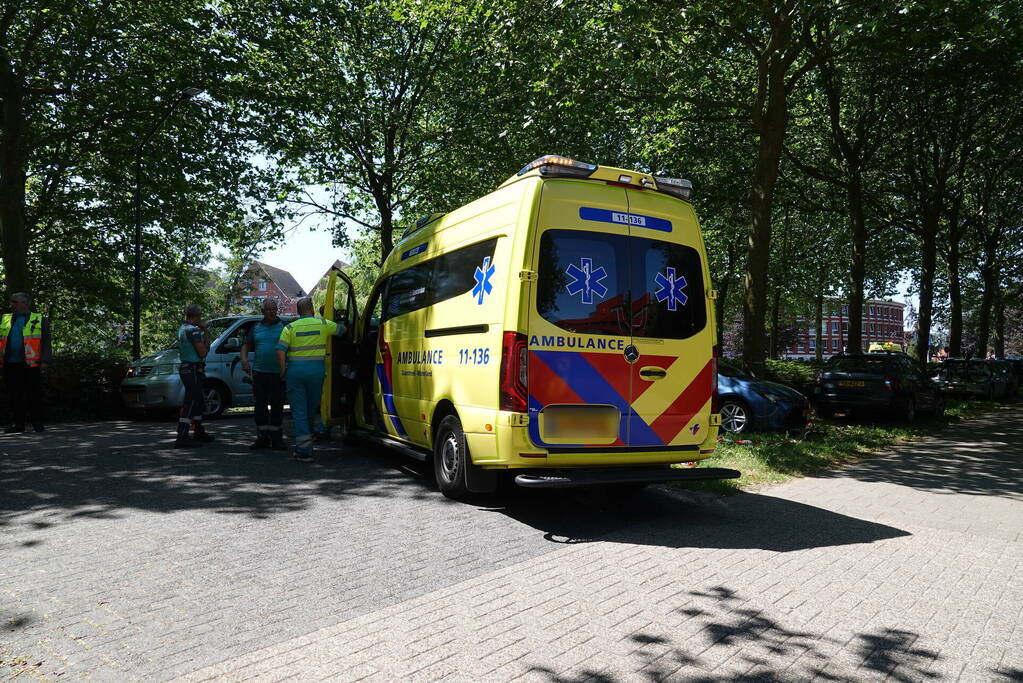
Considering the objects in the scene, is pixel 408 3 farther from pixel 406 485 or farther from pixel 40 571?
pixel 40 571

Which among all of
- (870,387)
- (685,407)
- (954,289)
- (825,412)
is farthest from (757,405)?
(954,289)

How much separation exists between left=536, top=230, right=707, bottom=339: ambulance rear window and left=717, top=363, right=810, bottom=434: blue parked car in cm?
581

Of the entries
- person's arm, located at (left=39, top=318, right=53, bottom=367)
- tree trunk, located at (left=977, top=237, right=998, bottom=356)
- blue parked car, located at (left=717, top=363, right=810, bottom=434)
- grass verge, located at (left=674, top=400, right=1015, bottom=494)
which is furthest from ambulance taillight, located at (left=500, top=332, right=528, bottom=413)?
tree trunk, located at (left=977, top=237, right=998, bottom=356)

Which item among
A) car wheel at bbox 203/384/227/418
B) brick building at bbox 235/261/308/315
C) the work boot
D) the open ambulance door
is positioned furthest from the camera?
brick building at bbox 235/261/308/315

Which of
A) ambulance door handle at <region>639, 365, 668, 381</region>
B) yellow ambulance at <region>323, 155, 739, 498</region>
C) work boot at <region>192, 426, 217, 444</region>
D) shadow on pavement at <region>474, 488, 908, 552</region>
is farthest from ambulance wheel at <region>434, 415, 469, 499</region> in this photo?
work boot at <region>192, 426, 217, 444</region>

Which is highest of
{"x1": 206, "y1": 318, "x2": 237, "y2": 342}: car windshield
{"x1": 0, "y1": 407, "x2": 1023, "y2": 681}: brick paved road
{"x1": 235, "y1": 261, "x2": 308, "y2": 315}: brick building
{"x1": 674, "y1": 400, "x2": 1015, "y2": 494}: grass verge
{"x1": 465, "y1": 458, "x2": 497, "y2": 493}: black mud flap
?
{"x1": 235, "y1": 261, "x2": 308, "y2": 315}: brick building

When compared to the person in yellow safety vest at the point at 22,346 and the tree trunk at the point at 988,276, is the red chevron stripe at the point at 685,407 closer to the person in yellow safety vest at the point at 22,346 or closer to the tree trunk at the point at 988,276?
the person in yellow safety vest at the point at 22,346

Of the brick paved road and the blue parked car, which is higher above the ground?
the blue parked car

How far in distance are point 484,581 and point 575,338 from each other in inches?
82.0

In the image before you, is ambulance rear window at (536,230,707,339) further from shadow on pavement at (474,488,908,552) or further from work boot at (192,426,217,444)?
work boot at (192,426,217,444)

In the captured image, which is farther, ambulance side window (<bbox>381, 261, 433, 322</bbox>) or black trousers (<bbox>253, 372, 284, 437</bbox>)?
black trousers (<bbox>253, 372, 284, 437</bbox>)

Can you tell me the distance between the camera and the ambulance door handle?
19.7ft

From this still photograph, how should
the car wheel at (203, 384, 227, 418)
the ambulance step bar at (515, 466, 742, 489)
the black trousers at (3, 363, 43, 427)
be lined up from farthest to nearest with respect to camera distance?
the car wheel at (203, 384, 227, 418) < the black trousers at (3, 363, 43, 427) < the ambulance step bar at (515, 466, 742, 489)

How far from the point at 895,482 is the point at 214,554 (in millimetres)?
7302
